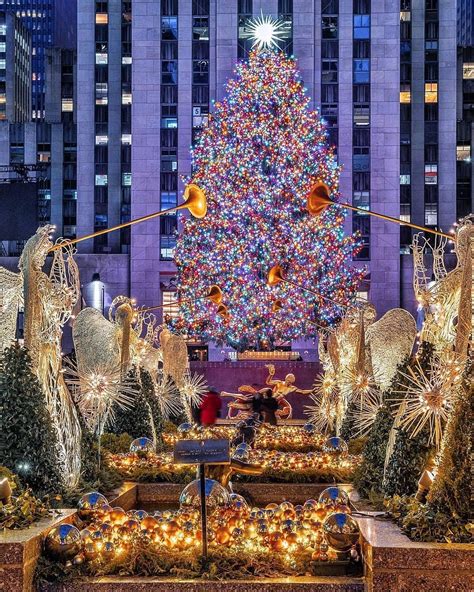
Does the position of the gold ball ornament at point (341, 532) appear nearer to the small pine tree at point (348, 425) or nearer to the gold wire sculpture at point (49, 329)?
the gold wire sculpture at point (49, 329)

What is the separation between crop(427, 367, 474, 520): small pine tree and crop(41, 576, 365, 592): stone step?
1.09 m

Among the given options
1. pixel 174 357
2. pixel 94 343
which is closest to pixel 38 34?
pixel 174 357

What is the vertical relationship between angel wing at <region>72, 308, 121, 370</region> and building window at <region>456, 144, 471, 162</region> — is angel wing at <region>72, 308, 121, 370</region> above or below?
below

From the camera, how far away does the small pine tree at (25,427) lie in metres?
11.8

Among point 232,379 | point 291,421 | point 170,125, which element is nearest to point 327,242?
point 232,379

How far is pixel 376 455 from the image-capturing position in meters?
14.4

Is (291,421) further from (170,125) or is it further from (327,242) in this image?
(170,125)

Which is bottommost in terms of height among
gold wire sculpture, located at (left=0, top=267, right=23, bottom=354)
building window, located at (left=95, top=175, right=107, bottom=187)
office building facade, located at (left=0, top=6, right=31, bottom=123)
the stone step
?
the stone step

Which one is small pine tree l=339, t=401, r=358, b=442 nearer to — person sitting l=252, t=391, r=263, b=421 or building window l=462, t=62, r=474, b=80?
person sitting l=252, t=391, r=263, b=421

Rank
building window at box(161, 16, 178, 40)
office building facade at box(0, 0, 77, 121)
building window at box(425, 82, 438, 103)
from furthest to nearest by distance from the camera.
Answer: office building facade at box(0, 0, 77, 121) → building window at box(425, 82, 438, 103) → building window at box(161, 16, 178, 40)

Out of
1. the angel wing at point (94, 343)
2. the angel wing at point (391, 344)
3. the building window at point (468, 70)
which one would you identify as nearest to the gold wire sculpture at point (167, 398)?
the angel wing at point (94, 343)

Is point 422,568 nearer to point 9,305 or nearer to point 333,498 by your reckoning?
point 333,498

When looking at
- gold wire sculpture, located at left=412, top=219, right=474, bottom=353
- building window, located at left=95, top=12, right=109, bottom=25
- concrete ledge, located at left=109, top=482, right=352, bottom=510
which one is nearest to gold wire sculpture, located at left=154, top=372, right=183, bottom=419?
concrete ledge, located at left=109, top=482, right=352, bottom=510

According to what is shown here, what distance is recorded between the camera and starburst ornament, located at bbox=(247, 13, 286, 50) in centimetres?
5534
